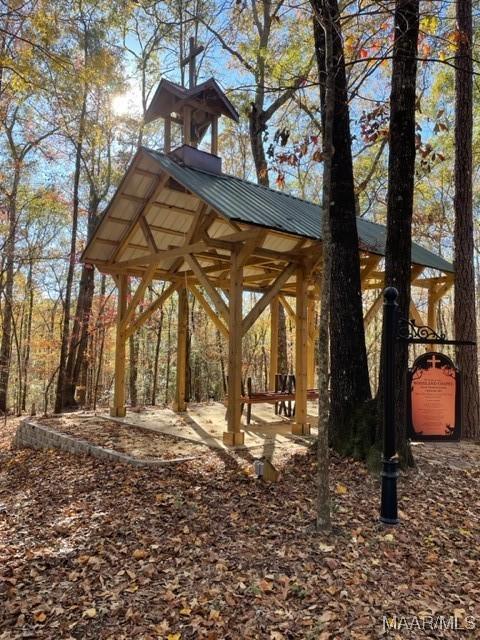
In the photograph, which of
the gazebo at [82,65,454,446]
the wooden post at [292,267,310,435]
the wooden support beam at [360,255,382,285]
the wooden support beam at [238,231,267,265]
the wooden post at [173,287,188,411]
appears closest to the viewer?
the wooden support beam at [238,231,267,265]

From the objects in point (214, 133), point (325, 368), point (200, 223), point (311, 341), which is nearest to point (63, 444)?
point (200, 223)

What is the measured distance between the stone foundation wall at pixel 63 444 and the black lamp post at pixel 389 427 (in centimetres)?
264

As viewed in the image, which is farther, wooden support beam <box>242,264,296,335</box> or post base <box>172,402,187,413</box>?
post base <box>172,402,187,413</box>

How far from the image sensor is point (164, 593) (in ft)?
9.84

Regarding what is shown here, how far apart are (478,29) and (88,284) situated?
10.8 metres

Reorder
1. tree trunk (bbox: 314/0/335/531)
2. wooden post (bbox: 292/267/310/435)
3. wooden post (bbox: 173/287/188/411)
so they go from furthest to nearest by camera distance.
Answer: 1. wooden post (bbox: 173/287/188/411)
2. wooden post (bbox: 292/267/310/435)
3. tree trunk (bbox: 314/0/335/531)

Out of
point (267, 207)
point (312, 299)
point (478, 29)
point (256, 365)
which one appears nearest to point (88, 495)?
point (267, 207)

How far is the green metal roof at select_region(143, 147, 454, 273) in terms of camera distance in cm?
611

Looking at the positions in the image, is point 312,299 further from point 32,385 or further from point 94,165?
point 32,385

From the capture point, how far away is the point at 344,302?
571 centimetres

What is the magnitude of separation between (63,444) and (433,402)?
5.68 metres

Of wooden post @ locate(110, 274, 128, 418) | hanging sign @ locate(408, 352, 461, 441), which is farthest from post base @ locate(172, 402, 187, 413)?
hanging sign @ locate(408, 352, 461, 441)

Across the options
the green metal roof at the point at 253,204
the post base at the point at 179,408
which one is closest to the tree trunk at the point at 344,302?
the green metal roof at the point at 253,204

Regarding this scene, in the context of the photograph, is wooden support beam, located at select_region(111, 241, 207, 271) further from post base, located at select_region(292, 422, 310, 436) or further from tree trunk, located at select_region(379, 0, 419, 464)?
post base, located at select_region(292, 422, 310, 436)
